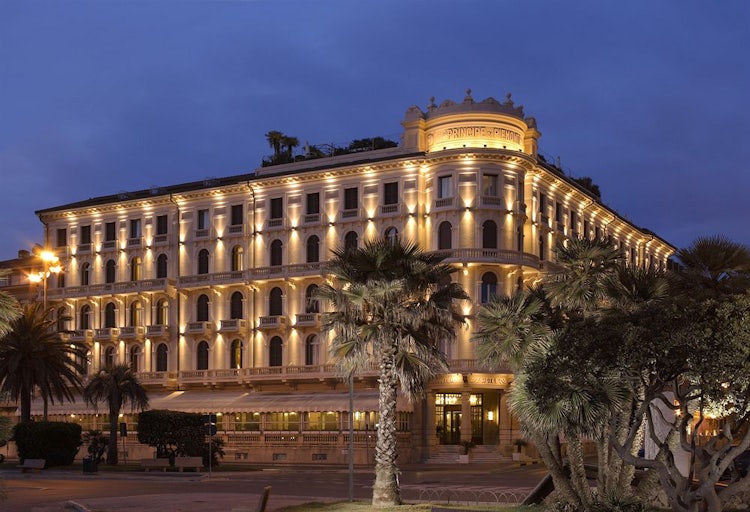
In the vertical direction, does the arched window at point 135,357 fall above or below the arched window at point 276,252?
below

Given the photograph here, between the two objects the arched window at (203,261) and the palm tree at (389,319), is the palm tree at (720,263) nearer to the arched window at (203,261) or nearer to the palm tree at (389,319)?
the palm tree at (389,319)

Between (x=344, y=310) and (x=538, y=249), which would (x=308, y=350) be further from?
(x=344, y=310)

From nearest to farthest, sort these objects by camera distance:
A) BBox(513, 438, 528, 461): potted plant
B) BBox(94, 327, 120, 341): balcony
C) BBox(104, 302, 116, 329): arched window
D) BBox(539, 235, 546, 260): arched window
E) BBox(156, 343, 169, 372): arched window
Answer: BBox(513, 438, 528, 461): potted plant < BBox(539, 235, 546, 260): arched window < BBox(156, 343, 169, 372): arched window < BBox(94, 327, 120, 341): balcony < BBox(104, 302, 116, 329): arched window

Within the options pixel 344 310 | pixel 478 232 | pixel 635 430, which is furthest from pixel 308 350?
pixel 635 430

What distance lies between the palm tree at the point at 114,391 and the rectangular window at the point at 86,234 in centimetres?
2189

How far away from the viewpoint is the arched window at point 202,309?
75125mm

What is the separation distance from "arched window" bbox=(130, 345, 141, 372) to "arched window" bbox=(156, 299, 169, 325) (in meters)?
2.57

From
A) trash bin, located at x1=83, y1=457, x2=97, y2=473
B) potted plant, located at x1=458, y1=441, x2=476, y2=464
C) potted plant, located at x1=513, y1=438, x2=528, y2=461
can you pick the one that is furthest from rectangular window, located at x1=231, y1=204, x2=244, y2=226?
potted plant, located at x1=513, y1=438, x2=528, y2=461

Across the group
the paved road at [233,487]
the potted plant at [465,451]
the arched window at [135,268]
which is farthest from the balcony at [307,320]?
the arched window at [135,268]

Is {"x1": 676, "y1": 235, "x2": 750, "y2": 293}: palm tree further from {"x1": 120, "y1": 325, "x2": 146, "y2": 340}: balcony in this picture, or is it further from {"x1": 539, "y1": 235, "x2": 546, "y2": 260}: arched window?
{"x1": 120, "y1": 325, "x2": 146, "y2": 340}: balcony

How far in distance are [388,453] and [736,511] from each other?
10535 millimetres

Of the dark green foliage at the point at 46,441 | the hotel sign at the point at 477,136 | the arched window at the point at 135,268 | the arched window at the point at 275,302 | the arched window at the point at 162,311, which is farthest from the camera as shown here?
the arched window at the point at 135,268

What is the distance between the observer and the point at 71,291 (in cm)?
7975

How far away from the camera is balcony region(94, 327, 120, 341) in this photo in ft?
253
